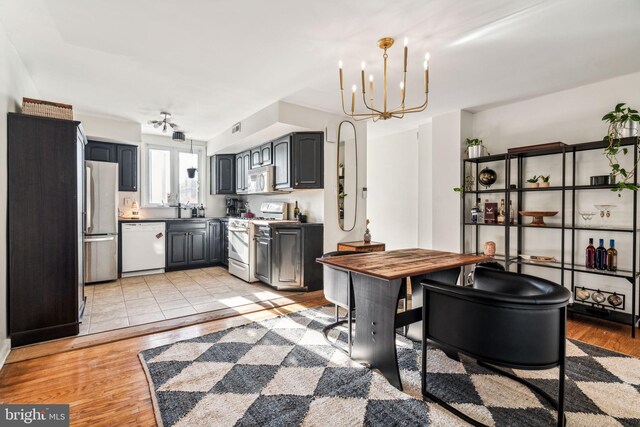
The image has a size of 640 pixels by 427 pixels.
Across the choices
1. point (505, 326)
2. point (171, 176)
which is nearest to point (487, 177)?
point (505, 326)

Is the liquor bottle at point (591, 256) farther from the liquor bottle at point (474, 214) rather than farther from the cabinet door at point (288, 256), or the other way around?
the cabinet door at point (288, 256)

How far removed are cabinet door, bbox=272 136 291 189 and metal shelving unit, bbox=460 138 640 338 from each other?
2.37 m

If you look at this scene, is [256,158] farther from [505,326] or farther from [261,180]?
[505,326]

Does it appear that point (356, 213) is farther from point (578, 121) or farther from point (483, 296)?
point (483, 296)

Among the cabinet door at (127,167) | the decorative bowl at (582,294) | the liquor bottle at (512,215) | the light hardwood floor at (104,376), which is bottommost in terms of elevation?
the light hardwood floor at (104,376)

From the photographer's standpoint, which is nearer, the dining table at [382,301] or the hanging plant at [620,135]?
the dining table at [382,301]

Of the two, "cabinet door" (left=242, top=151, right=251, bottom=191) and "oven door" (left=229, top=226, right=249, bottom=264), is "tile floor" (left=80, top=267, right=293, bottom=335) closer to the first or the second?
"oven door" (left=229, top=226, right=249, bottom=264)

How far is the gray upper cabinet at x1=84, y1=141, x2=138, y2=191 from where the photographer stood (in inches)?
198

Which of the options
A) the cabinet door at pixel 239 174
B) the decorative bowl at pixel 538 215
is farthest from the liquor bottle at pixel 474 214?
the cabinet door at pixel 239 174

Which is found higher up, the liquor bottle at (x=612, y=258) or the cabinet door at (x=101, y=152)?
the cabinet door at (x=101, y=152)

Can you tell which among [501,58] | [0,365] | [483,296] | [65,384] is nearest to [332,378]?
[483,296]

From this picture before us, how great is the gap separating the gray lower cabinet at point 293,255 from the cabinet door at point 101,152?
306cm

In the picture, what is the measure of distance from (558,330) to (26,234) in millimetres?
Answer: 3784

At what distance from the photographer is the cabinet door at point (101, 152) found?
16.3 ft
